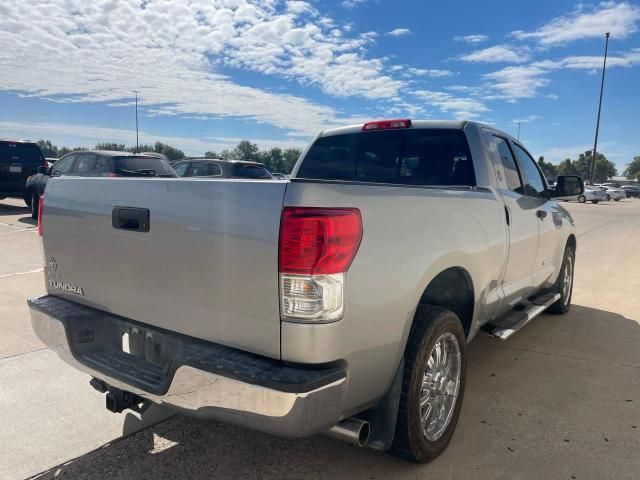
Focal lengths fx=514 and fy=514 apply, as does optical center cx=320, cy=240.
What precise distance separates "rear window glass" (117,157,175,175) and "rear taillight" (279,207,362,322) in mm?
9375

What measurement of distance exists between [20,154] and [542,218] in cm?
1508

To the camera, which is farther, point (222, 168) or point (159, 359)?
point (222, 168)

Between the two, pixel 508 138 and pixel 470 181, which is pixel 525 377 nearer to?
pixel 470 181

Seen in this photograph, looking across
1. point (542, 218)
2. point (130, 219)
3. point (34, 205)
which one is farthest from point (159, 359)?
Answer: point (34, 205)


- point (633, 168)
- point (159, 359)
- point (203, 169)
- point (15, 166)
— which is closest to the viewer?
point (159, 359)

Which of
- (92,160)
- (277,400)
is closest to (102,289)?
(277,400)

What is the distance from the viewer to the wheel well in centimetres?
302

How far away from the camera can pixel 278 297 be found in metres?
2.04

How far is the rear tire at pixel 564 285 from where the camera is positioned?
5.48 metres

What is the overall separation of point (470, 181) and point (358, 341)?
77.5 inches

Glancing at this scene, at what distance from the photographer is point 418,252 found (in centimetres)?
245

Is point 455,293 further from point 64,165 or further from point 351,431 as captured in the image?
point 64,165

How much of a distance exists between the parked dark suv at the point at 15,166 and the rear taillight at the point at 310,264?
15226 mm

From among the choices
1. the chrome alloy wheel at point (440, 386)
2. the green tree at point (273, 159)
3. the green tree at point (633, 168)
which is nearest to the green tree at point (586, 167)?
the green tree at point (633, 168)
